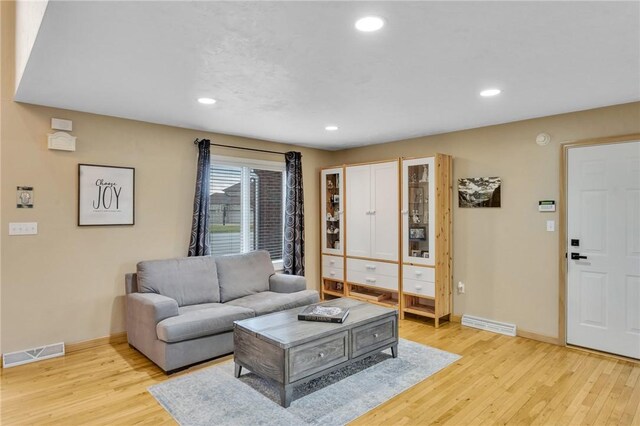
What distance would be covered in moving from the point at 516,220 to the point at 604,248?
2.70 feet

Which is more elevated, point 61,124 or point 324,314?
point 61,124

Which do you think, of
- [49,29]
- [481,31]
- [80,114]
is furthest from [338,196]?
[49,29]

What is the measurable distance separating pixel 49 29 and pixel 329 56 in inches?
60.4

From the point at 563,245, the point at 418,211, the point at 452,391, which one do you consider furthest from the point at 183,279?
the point at 563,245

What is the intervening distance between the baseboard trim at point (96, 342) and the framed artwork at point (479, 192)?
161 inches

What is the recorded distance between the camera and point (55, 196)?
3.54 metres

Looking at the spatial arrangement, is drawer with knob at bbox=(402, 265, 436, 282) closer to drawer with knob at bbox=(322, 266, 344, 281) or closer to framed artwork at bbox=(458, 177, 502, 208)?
framed artwork at bbox=(458, 177, 502, 208)

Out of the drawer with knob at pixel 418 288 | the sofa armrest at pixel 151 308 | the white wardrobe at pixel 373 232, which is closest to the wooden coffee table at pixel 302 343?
the sofa armrest at pixel 151 308

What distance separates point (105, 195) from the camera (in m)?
3.81

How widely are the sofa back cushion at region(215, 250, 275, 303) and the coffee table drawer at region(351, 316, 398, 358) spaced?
5.43ft

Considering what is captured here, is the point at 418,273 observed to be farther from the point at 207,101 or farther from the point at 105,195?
the point at 105,195

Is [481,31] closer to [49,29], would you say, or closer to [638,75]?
[638,75]

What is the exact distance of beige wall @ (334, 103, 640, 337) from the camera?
3.80 metres

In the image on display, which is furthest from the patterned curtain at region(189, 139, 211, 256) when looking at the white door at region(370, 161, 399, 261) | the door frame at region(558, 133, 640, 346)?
the door frame at region(558, 133, 640, 346)
